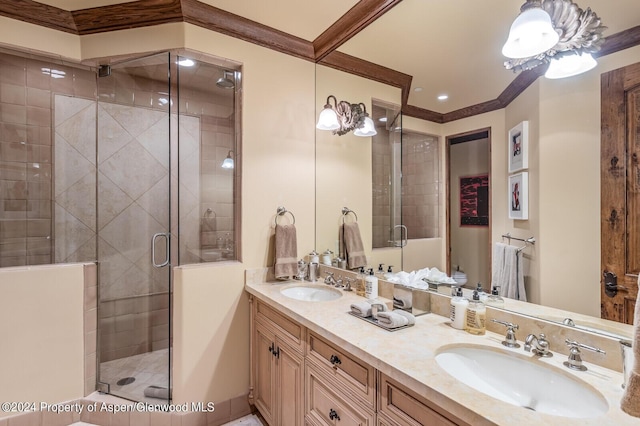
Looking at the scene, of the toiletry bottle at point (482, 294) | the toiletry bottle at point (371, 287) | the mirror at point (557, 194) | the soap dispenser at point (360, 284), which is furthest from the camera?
the soap dispenser at point (360, 284)

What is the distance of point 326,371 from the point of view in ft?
4.36

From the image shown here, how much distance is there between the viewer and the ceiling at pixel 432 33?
1.29m

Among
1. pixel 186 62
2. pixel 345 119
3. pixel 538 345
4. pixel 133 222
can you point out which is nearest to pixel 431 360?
pixel 538 345

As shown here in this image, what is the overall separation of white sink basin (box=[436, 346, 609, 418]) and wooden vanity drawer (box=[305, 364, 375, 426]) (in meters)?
0.36

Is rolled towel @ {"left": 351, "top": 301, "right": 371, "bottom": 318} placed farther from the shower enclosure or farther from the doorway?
the shower enclosure

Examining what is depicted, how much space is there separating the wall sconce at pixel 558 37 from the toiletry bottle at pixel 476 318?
92cm

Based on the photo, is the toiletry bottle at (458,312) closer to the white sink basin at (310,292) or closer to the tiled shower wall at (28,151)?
the white sink basin at (310,292)

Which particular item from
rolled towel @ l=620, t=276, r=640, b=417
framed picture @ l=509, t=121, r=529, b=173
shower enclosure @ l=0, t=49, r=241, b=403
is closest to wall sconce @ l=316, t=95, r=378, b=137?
shower enclosure @ l=0, t=49, r=241, b=403

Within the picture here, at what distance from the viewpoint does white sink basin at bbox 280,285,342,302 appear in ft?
6.68

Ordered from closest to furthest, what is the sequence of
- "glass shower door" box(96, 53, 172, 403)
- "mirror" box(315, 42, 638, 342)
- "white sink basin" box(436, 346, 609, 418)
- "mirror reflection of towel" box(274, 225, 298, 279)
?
"white sink basin" box(436, 346, 609, 418)
"mirror" box(315, 42, 638, 342)
"mirror reflection of towel" box(274, 225, 298, 279)
"glass shower door" box(96, 53, 172, 403)

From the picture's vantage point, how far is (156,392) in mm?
2041

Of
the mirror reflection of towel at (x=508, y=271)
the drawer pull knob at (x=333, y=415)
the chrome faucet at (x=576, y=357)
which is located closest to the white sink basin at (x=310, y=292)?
the drawer pull knob at (x=333, y=415)

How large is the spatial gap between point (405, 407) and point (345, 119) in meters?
1.89

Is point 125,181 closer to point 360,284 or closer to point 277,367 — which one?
point 277,367
